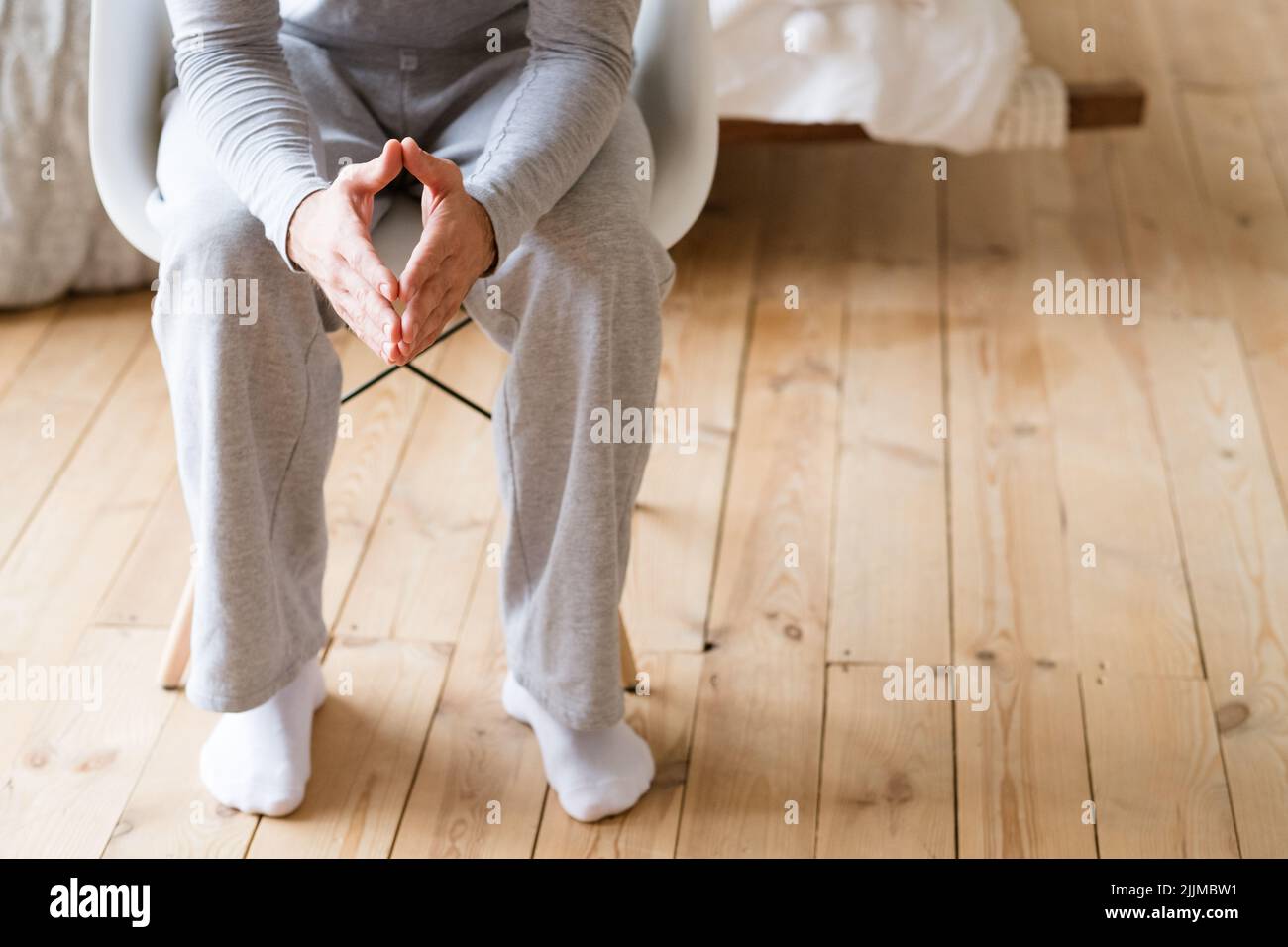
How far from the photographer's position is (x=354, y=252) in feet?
3.30

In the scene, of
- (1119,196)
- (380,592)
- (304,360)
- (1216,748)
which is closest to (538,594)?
(304,360)

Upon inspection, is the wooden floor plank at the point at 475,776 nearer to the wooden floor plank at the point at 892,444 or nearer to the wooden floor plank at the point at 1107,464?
the wooden floor plank at the point at 892,444

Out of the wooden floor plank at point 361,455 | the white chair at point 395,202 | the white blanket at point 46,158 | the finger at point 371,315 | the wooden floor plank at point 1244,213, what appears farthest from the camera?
the wooden floor plank at point 1244,213

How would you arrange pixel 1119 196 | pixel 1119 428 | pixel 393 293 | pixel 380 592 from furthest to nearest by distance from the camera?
pixel 1119 196 → pixel 1119 428 → pixel 380 592 → pixel 393 293

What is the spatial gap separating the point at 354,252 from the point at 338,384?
0.21 m

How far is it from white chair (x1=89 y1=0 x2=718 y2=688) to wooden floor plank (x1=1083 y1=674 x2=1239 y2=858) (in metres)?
0.44

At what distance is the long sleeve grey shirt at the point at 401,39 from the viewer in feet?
3.48

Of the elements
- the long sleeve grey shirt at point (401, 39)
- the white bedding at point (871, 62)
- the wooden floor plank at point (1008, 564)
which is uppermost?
the long sleeve grey shirt at point (401, 39)

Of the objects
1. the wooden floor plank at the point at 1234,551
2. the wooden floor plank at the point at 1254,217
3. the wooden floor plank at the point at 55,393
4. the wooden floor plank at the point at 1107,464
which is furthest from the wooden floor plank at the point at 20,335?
the wooden floor plank at the point at 1254,217

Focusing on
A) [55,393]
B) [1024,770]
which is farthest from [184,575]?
[1024,770]

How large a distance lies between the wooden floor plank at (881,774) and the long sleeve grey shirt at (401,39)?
56cm

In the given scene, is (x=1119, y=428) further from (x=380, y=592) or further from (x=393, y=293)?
(x=393, y=293)

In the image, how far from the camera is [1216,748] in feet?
4.31
